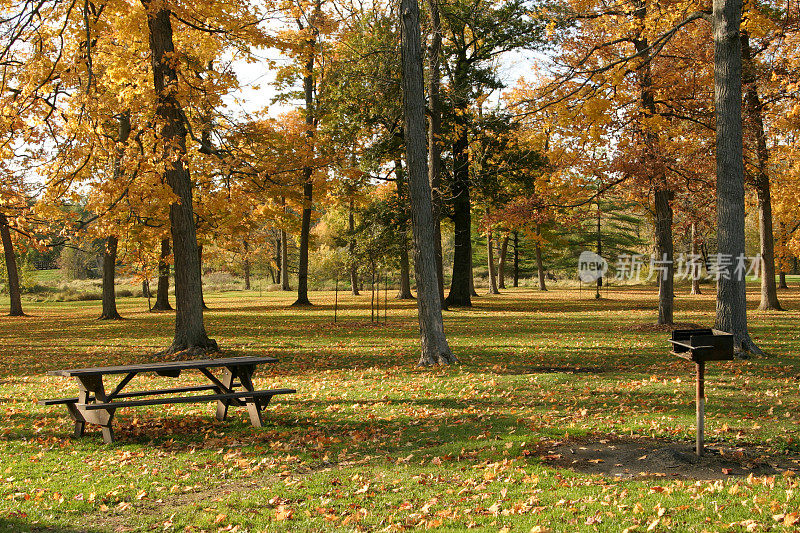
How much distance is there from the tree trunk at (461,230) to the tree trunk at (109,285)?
13966 mm

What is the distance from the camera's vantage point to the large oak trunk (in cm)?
1341

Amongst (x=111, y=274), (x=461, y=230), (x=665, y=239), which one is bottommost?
(x=111, y=274)

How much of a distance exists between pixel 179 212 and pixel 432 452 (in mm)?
9670

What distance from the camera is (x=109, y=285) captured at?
1041 inches

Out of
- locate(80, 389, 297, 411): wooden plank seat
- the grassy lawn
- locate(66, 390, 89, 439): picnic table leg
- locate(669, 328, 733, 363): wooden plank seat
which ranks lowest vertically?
the grassy lawn

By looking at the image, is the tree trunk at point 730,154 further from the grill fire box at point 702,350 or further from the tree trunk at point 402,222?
the tree trunk at point 402,222

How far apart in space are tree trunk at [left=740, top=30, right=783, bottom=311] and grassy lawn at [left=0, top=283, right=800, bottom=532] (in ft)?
32.0

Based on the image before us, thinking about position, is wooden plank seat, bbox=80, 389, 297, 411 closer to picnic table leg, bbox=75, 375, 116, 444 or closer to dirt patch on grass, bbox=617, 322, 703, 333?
picnic table leg, bbox=75, 375, 116, 444

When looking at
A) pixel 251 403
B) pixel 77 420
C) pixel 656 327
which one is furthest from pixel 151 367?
pixel 656 327

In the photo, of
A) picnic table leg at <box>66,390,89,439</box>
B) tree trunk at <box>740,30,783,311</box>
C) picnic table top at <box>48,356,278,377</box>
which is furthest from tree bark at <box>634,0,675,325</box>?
picnic table leg at <box>66,390,89,439</box>

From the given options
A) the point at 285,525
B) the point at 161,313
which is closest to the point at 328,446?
the point at 285,525

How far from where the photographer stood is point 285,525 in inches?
172

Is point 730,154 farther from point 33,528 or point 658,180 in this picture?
point 33,528

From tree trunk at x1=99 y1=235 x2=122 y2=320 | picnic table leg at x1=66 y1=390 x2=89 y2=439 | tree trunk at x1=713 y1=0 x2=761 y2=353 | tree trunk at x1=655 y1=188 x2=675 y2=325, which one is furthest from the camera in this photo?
tree trunk at x1=99 y1=235 x2=122 y2=320
